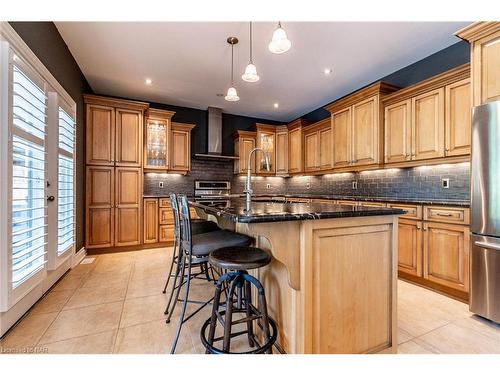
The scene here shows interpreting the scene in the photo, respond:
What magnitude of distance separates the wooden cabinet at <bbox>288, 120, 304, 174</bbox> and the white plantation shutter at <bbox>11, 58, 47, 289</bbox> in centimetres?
432

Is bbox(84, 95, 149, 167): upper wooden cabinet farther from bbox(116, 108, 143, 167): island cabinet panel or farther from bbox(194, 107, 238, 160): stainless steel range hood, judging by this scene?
bbox(194, 107, 238, 160): stainless steel range hood

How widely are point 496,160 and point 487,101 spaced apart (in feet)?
1.72

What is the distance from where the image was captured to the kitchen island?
125cm

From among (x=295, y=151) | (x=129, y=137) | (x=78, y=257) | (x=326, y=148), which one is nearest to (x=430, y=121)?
(x=326, y=148)

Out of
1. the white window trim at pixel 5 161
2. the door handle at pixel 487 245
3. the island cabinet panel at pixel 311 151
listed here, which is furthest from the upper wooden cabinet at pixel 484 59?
the white window trim at pixel 5 161

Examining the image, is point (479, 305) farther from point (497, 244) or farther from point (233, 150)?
point (233, 150)

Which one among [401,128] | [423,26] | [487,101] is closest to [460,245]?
[487,101]

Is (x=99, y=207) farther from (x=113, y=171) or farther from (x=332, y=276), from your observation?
(x=332, y=276)

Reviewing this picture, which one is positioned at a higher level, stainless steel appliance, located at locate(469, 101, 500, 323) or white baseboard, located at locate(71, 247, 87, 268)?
stainless steel appliance, located at locate(469, 101, 500, 323)

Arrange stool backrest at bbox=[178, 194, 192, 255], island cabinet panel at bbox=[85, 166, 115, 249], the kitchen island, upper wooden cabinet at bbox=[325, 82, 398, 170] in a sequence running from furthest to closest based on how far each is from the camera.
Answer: island cabinet panel at bbox=[85, 166, 115, 249]
upper wooden cabinet at bbox=[325, 82, 398, 170]
stool backrest at bbox=[178, 194, 192, 255]
the kitchen island

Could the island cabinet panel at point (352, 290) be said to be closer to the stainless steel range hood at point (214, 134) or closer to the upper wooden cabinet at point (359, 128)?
the upper wooden cabinet at point (359, 128)

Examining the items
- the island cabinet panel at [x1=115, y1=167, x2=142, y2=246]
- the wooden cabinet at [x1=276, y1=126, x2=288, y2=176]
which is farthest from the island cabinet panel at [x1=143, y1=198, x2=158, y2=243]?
the wooden cabinet at [x1=276, y1=126, x2=288, y2=176]

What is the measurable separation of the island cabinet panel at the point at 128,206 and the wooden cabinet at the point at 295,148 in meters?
3.25

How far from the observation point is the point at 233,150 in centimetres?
570
